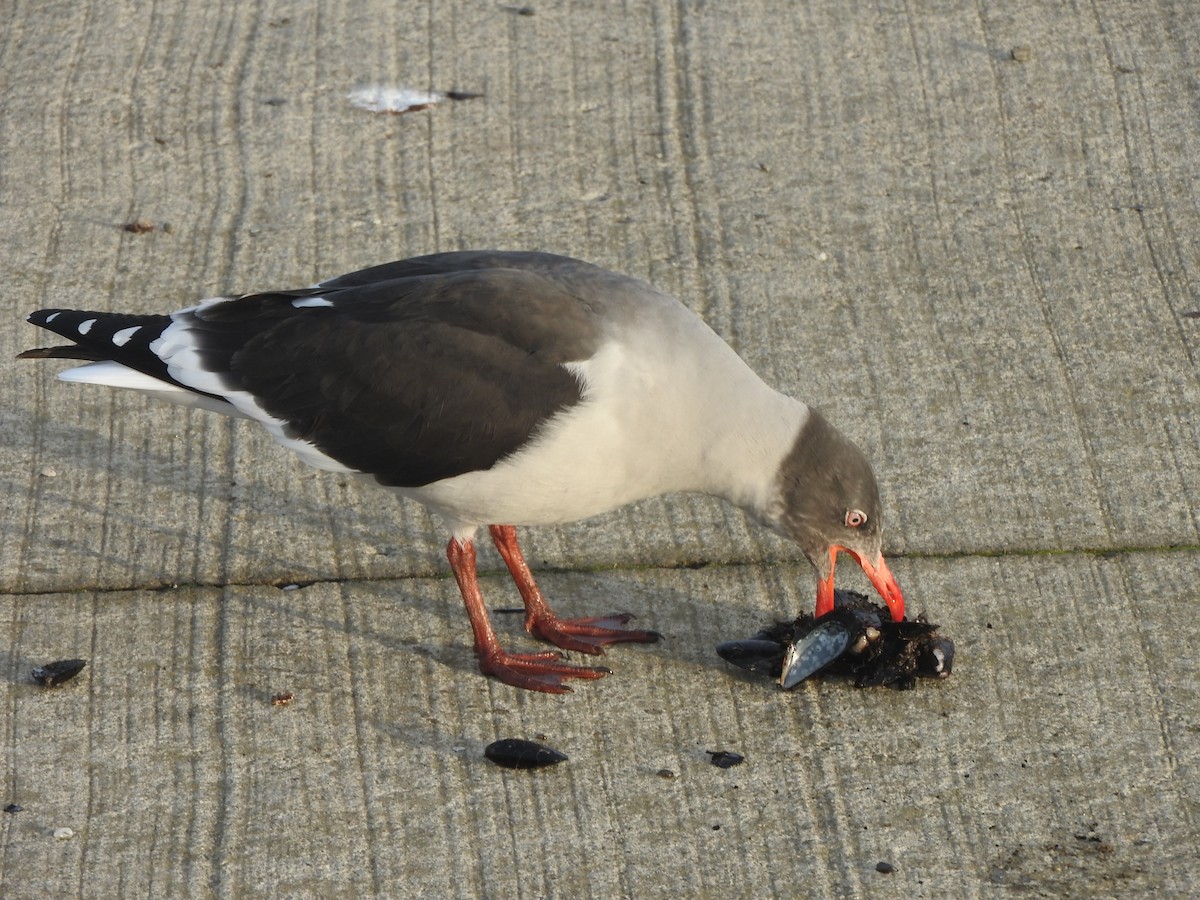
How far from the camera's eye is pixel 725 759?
3.99m

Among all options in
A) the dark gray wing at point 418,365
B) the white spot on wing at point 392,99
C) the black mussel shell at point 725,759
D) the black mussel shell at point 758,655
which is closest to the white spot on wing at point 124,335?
the dark gray wing at point 418,365

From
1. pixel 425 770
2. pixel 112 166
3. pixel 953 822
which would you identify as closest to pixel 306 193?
pixel 112 166

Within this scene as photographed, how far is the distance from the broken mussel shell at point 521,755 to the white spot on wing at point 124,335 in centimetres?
164

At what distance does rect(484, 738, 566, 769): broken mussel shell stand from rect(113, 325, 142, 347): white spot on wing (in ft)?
5.38

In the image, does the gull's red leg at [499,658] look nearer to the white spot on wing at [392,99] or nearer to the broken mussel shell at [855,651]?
the broken mussel shell at [855,651]

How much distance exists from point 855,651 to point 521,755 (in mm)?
968

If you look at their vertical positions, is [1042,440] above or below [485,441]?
below

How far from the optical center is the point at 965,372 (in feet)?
17.8

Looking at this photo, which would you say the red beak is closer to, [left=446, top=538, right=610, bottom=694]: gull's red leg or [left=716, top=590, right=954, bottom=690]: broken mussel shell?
[left=716, top=590, right=954, bottom=690]: broken mussel shell

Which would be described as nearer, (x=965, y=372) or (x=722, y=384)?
(x=722, y=384)

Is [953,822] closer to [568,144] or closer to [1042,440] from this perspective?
[1042,440]

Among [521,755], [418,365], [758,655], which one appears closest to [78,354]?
[418,365]

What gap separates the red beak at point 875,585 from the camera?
432cm

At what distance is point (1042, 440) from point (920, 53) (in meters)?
2.66
